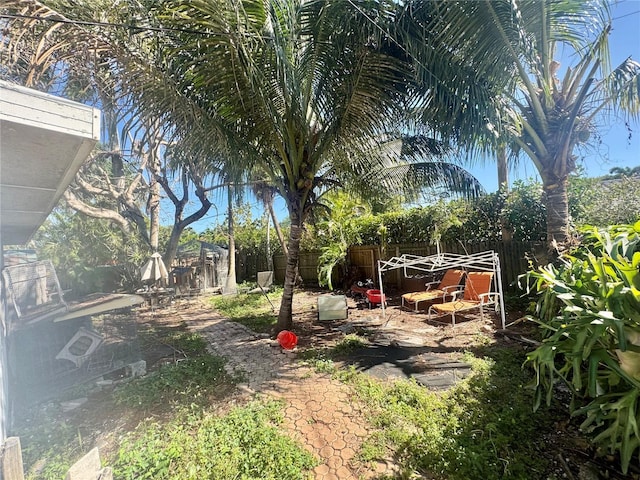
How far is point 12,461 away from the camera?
1.38m

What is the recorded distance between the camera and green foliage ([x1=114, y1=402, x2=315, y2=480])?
7.89 ft

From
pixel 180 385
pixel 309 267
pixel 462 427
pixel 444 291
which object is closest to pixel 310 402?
pixel 462 427

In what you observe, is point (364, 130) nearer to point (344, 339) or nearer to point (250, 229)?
point (344, 339)

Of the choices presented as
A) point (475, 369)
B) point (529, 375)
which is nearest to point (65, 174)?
point (475, 369)

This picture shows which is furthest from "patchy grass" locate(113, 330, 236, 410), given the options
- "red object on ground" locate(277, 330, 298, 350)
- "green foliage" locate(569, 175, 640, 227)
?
"green foliage" locate(569, 175, 640, 227)

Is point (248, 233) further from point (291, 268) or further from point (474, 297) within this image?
point (474, 297)

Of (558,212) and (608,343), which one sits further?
(558,212)

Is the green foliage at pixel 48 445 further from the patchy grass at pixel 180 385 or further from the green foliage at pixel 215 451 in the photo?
the patchy grass at pixel 180 385

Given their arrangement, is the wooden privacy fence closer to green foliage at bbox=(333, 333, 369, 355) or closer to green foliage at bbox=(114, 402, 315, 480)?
green foliage at bbox=(333, 333, 369, 355)

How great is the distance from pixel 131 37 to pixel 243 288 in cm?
1066

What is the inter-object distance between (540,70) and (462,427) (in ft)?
18.5

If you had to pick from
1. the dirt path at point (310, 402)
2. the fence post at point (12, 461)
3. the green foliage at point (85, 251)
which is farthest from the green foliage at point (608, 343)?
the green foliage at point (85, 251)

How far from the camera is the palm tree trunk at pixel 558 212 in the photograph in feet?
16.3

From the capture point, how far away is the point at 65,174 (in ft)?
8.76
